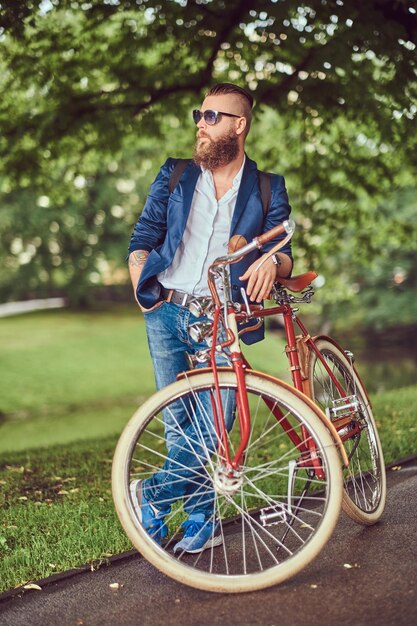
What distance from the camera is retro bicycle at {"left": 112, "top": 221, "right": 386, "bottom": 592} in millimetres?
3055

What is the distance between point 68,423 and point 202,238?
1630 centimetres

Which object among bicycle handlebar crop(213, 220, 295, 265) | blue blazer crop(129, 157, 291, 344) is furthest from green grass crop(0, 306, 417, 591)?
bicycle handlebar crop(213, 220, 295, 265)

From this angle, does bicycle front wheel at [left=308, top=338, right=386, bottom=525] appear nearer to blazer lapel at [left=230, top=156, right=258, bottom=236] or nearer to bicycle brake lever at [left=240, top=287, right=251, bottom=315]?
bicycle brake lever at [left=240, top=287, right=251, bottom=315]

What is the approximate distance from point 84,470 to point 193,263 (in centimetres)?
300

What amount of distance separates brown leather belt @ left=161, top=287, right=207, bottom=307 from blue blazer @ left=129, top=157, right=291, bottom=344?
0.03m

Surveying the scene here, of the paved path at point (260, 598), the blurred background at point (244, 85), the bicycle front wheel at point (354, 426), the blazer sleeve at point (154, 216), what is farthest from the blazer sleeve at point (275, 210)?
the blurred background at point (244, 85)

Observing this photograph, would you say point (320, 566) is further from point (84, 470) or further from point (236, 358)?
point (84, 470)

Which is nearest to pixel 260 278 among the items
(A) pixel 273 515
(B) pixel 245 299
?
(B) pixel 245 299

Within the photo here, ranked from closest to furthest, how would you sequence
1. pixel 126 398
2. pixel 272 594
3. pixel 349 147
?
pixel 272 594 < pixel 349 147 < pixel 126 398

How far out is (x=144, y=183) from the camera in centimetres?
3347

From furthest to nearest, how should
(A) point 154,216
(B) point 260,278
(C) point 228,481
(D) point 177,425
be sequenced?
(A) point 154,216 < (D) point 177,425 < (B) point 260,278 < (C) point 228,481

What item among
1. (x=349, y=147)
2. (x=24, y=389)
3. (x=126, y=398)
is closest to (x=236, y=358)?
(x=349, y=147)

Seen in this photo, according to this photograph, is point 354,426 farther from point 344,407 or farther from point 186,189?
point 186,189

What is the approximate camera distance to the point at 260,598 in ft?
9.87
